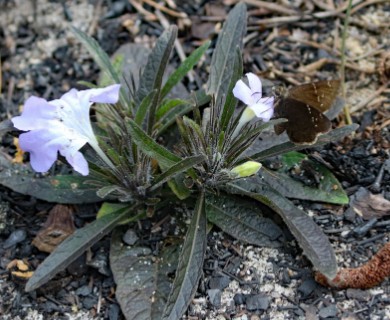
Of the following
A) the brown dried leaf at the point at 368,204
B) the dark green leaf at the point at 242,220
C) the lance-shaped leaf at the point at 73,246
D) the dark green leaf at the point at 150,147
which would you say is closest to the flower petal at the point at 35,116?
the dark green leaf at the point at 150,147

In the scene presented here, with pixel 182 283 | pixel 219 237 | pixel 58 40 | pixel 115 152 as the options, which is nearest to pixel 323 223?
pixel 219 237

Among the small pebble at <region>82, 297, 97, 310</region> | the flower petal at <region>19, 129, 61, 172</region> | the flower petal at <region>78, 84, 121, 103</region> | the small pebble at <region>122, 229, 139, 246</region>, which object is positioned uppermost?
the flower petal at <region>78, 84, 121, 103</region>

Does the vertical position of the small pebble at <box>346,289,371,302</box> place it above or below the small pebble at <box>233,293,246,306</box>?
above

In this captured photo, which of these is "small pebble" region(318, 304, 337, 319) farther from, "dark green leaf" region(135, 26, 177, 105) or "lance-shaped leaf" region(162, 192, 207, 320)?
"dark green leaf" region(135, 26, 177, 105)

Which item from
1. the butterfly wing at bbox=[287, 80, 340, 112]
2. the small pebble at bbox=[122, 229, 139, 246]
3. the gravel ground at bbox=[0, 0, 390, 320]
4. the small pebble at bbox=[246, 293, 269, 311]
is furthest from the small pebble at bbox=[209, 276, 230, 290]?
→ the butterfly wing at bbox=[287, 80, 340, 112]

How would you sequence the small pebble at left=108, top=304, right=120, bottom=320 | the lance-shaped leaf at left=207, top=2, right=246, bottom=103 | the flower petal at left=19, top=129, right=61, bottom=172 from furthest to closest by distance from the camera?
the lance-shaped leaf at left=207, top=2, right=246, bottom=103 → the small pebble at left=108, top=304, right=120, bottom=320 → the flower petal at left=19, top=129, right=61, bottom=172

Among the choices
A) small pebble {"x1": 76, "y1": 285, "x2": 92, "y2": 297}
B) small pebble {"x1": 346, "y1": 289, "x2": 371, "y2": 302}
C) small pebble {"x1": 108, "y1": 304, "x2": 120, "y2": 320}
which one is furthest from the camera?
small pebble {"x1": 76, "y1": 285, "x2": 92, "y2": 297}

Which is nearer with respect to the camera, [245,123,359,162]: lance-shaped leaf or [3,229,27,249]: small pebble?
[245,123,359,162]: lance-shaped leaf
